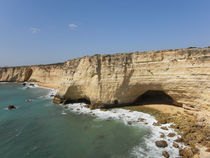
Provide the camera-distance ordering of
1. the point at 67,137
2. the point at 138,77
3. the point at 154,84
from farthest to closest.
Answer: the point at 138,77 → the point at 154,84 → the point at 67,137

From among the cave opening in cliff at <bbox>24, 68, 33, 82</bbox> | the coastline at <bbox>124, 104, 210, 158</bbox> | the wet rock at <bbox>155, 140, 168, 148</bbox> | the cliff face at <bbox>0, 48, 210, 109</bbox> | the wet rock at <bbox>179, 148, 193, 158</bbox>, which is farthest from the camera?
the cave opening in cliff at <bbox>24, 68, 33, 82</bbox>

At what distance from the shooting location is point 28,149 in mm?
10680

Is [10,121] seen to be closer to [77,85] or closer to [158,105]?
[77,85]

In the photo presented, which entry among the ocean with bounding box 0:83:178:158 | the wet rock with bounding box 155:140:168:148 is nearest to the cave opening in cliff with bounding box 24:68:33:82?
the ocean with bounding box 0:83:178:158

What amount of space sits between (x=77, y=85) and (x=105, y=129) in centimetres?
1140

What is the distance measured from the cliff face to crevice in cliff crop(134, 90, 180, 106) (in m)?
0.98

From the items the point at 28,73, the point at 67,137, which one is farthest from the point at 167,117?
the point at 28,73

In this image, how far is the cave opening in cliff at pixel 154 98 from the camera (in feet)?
65.3

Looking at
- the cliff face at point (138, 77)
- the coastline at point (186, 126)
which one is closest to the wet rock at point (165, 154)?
the coastline at point (186, 126)

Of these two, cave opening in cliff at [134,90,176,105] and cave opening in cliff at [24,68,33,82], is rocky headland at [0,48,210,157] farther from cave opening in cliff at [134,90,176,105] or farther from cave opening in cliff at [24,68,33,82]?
cave opening in cliff at [24,68,33,82]

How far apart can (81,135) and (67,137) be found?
1.43 metres

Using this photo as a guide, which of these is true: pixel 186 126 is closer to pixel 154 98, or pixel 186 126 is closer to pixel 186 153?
pixel 186 153

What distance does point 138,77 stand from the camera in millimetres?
18766

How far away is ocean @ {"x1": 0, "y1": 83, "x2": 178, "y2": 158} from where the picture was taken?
33.0 ft
